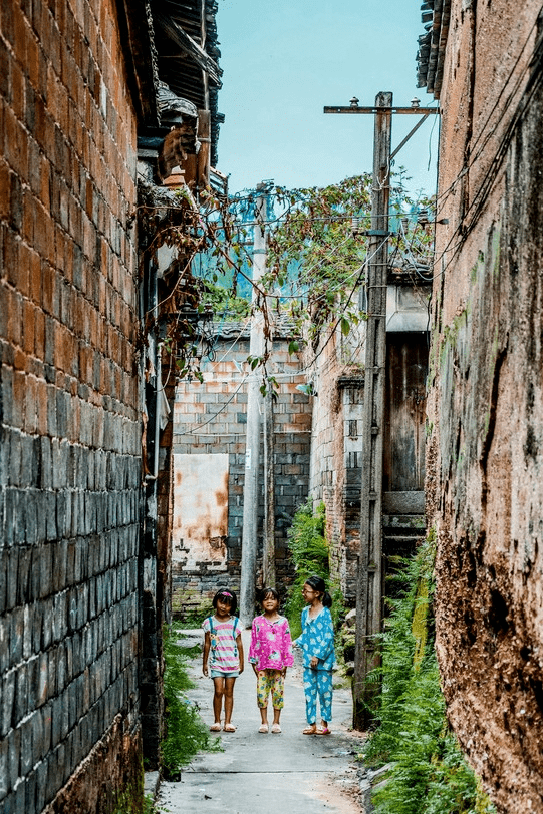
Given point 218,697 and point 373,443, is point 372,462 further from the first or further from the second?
point 218,697

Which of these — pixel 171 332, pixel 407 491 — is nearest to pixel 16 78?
pixel 171 332

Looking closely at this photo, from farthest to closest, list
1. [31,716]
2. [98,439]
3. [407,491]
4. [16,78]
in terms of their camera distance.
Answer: [407,491]
[98,439]
[31,716]
[16,78]

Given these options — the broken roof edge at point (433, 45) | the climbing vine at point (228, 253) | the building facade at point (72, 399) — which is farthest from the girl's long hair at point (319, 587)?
the broken roof edge at point (433, 45)

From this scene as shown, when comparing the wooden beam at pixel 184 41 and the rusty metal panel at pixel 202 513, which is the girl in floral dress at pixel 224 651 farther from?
the rusty metal panel at pixel 202 513

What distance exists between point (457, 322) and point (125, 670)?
3.05 metres

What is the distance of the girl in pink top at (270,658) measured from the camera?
35.2 ft

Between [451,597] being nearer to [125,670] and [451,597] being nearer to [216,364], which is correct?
[125,670]

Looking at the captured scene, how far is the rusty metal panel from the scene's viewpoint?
784 inches

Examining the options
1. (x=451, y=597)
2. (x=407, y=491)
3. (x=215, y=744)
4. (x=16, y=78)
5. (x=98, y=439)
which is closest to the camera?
(x=16, y=78)

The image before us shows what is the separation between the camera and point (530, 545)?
3.76 metres

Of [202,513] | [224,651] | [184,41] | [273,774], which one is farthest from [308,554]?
[184,41]

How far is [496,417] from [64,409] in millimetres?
1890

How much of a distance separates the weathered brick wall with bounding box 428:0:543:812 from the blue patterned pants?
10.7 ft

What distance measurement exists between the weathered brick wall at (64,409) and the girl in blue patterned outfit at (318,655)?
3.95 meters
